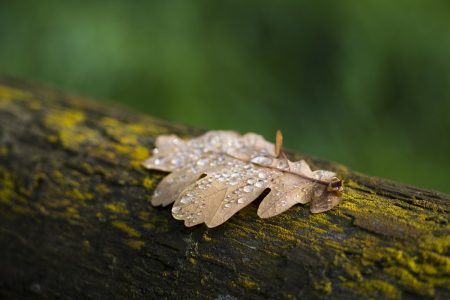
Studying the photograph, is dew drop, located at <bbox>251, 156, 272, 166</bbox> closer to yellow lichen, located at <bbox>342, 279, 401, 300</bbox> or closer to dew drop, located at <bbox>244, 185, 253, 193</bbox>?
dew drop, located at <bbox>244, 185, 253, 193</bbox>

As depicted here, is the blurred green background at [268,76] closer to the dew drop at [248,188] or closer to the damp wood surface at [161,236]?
the damp wood surface at [161,236]

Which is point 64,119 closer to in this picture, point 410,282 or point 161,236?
point 161,236

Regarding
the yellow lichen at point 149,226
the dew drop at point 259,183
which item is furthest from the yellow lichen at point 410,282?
the yellow lichen at point 149,226

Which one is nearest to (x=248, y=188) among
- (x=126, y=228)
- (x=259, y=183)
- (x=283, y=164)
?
(x=259, y=183)

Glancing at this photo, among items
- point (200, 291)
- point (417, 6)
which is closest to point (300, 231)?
point (200, 291)

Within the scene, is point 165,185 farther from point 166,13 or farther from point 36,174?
point 166,13

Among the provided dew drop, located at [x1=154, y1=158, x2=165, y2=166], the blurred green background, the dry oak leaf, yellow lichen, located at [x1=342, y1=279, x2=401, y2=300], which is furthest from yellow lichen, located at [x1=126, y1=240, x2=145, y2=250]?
the blurred green background
